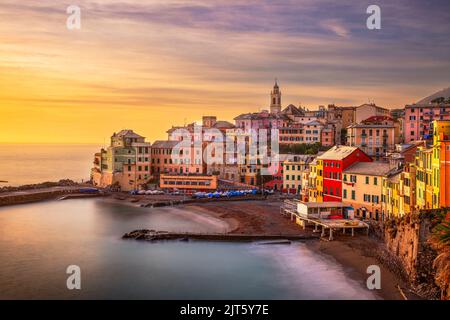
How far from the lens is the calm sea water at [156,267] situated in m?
31.8

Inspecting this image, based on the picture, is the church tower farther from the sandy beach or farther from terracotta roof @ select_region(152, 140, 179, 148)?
the sandy beach

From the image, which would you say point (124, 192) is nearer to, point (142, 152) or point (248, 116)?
point (142, 152)

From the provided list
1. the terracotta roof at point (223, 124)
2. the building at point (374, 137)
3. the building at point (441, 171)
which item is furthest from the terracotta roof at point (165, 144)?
the building at point (441, 171)

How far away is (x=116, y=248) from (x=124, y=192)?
37377 millimetres

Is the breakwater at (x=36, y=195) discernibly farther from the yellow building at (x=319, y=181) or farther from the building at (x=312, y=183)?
the yellow building at (x=319, y=181)

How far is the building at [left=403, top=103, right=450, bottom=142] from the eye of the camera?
77.4m

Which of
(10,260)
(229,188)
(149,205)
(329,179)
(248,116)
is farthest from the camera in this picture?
(248,116)

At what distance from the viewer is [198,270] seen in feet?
120

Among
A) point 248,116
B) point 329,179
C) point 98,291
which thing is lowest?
point 98,291

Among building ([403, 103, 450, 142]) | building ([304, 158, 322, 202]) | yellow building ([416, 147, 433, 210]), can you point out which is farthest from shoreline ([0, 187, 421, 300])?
building ([403, 103, 450, 142])

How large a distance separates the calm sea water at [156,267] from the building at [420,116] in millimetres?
38163

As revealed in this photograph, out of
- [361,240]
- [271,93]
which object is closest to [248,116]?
[271,93]

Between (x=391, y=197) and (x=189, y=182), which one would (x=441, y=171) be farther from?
(x=189, y=182)

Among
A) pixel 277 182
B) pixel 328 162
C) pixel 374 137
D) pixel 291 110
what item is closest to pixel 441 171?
pixel 328 162
